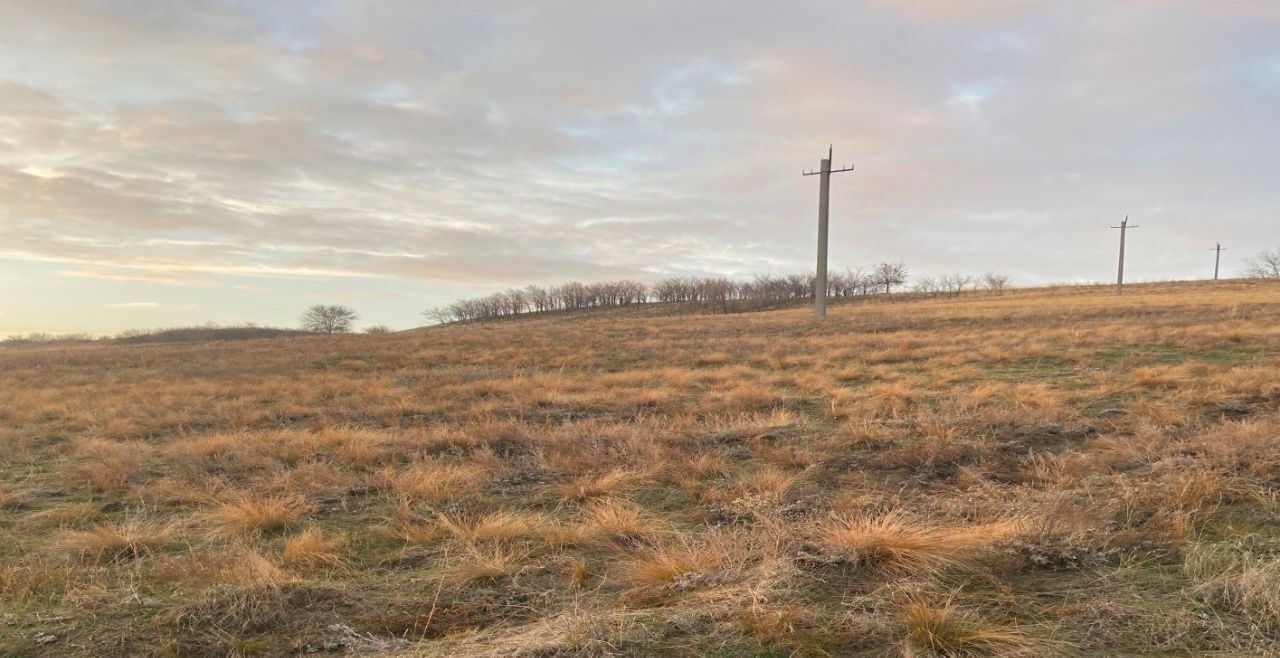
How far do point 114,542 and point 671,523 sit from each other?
400 centimetres

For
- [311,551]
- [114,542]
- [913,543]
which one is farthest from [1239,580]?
[114,542]

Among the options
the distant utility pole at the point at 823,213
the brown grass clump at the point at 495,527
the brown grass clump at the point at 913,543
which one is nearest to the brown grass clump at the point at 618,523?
the brown grass clump at the point at 495,527

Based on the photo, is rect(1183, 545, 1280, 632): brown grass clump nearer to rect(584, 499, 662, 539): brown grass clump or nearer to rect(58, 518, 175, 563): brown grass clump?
rect(584, 499, 662, 539): brown grass clump

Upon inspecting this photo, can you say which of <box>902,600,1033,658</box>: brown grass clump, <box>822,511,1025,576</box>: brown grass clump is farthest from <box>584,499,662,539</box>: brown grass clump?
<box>902,600,1033,658</box>: brown grass clump

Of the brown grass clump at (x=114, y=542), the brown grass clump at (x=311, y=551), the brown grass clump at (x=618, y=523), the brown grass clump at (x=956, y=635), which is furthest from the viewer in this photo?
the brown grass clump at (x=618, y=523)

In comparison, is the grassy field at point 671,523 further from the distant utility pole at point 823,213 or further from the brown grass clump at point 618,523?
the distant utility pole at point 823,213

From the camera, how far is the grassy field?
120 inches

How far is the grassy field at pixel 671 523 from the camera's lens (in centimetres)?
305

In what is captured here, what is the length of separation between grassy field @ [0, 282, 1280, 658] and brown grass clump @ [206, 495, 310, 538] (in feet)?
0.08

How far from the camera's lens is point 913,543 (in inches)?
149

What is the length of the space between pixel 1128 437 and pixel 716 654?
6319 mm

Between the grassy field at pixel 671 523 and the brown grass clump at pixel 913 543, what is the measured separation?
2 centimetres

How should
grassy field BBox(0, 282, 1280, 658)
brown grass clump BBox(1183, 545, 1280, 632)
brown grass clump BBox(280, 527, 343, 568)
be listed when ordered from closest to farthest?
brown grass clump BBox(1183, 545, 1280, 632), grassy field BBox(0, 282, 1280, 658), brown grass clump BBox(280, 527, 343, 568)

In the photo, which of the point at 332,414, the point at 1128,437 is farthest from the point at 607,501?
the point at 332,414
